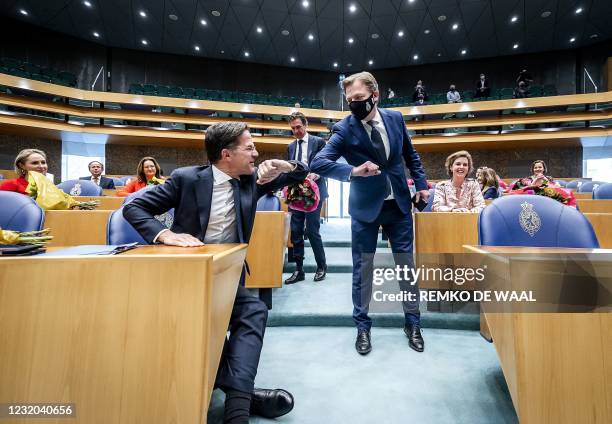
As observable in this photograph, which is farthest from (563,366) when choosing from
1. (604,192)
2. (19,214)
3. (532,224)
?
(604,192)

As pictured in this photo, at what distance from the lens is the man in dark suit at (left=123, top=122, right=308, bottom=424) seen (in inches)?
40.6

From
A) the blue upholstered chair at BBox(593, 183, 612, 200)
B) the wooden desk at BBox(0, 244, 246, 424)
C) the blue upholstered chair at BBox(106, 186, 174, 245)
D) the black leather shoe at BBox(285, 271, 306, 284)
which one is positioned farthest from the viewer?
the blue upholstered chair at BBox(593, 183, 612, 200)

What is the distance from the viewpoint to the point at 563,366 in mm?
741

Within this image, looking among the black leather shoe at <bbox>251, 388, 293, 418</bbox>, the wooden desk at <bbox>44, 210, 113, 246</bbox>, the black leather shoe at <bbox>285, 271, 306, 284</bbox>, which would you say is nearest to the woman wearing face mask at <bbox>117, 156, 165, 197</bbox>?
A: the wooden desk at <bbox>44, 210, 113, 246</bbox>

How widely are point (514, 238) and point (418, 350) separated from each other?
706 mm

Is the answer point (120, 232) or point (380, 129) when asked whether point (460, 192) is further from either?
point (120, 232)

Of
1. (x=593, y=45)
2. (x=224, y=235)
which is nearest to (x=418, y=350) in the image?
(x=224, y=235)

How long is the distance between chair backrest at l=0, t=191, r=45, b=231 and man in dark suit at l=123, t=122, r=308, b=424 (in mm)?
A: 551

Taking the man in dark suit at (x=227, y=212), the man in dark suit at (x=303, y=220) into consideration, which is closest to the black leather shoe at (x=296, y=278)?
the man in dark suit at (x=303, y=220)

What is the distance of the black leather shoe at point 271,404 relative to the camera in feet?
3.52

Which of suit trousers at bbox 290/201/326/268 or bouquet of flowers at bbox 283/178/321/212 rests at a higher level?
bouquet of flowers at bbox 283/178/321/212

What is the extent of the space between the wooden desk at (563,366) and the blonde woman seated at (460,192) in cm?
164

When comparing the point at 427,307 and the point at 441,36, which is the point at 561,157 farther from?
the point at 427,307

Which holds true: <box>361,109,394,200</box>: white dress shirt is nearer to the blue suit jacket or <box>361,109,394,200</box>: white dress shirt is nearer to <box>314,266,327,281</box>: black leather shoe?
the blue suit jacket
